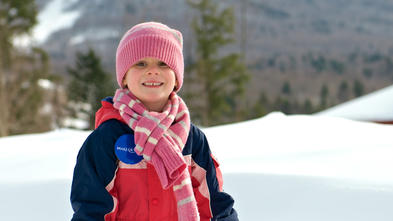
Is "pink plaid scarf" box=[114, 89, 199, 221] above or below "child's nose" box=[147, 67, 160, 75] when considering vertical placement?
below

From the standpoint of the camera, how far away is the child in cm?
133

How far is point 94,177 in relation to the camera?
4.39 ft

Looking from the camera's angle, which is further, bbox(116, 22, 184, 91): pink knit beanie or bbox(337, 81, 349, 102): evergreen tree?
bbox(337, 81, 349, 102): evergreen tree

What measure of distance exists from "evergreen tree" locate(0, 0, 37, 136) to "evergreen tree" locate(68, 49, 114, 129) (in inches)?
122

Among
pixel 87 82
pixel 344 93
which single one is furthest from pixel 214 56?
pixel 344 93

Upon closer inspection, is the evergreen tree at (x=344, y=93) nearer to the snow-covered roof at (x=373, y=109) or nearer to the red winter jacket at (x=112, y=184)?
the snow-covered roof at (x=373, y=109)

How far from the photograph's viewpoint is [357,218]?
2074 mm

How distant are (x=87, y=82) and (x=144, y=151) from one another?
19735 millimetres

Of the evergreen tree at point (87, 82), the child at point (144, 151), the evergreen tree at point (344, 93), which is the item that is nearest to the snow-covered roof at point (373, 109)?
the child at point (144, 151)

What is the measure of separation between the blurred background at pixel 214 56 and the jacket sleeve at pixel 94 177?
32.0 ft

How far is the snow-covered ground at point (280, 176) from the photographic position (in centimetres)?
217

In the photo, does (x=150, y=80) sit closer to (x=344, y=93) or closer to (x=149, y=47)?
(x=149, y=47)

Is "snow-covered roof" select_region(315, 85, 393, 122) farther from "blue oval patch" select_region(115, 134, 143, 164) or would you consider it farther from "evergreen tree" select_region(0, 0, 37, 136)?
"evergreen tree" select_region(0, 0, 37, 136)

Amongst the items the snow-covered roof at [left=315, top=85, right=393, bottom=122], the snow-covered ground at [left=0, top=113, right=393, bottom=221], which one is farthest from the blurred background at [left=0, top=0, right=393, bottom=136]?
the snow-covered ground at [left=0, top=113, right=393, bottom=221]
